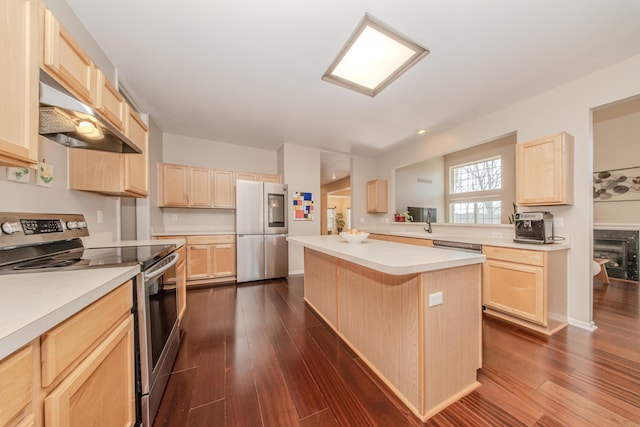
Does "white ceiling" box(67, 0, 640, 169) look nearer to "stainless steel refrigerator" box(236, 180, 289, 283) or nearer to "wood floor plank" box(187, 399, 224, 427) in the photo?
"stainless steel refrigerator" box(236, 180, 289, 283)

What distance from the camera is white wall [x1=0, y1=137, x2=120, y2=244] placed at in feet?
3.87

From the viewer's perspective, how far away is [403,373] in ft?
4.31

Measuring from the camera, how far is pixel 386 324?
4.74 feet

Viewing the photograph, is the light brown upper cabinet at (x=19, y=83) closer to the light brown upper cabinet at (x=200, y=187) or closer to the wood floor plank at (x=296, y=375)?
the wood floor plank at (x=296, y=375)

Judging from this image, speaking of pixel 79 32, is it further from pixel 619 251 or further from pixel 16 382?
pixel 619 251

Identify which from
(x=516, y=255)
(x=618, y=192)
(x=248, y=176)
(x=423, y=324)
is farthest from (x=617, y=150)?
(x=248, y=176)

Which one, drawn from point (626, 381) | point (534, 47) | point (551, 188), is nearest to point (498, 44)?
point (534, 47)

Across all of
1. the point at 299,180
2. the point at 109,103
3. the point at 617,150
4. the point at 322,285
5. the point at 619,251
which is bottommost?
the point at 322,285

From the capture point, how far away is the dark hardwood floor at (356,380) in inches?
47.7

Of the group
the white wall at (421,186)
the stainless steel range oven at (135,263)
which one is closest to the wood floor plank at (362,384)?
the stainless steel range oven at (135,263)

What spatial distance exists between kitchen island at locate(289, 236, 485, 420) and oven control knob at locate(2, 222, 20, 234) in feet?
5.70

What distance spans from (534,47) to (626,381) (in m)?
2.53

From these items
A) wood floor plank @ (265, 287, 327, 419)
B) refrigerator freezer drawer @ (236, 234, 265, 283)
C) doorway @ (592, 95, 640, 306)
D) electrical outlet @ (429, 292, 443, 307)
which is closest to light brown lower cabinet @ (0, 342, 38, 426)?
wood floor plank @ (265, 287, 327, 419)

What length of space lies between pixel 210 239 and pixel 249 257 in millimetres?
692
